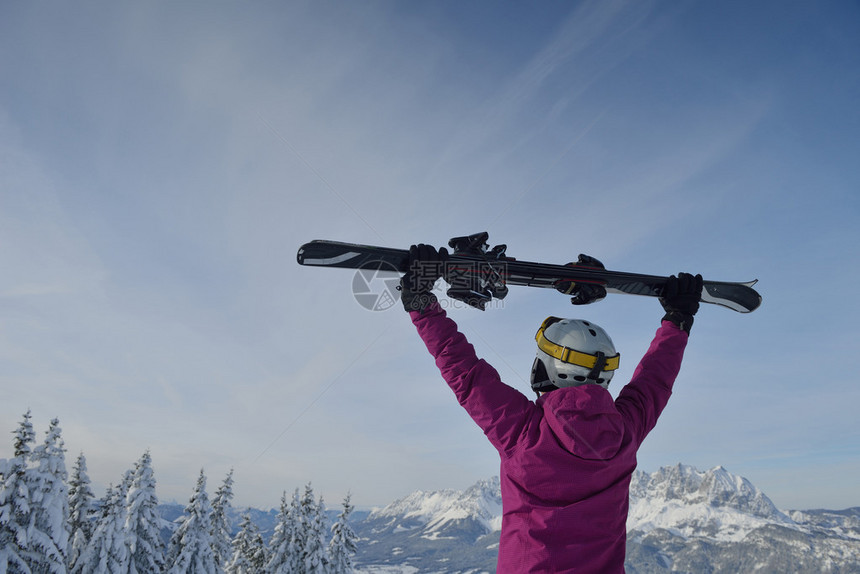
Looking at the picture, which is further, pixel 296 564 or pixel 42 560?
pixel 296 564

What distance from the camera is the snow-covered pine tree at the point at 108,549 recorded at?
20.1 metres

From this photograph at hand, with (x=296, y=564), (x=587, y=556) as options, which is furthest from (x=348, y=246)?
(x=296, y=564)

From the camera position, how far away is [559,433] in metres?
2.78

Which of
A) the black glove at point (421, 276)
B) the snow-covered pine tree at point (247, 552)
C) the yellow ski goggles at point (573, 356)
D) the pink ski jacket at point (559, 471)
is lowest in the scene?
the snow-covered pine tree at point (247, 552)

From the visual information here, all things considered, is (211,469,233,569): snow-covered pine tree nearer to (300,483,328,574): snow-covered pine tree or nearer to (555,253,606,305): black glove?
(300,483,328,574): snow-covered pine tree

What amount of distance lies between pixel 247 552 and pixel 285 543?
539 cm

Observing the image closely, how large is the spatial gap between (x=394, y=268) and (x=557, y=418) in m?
2.11

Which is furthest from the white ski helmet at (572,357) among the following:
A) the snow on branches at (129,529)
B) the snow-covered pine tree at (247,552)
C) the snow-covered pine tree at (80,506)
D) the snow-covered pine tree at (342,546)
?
the snow-covered pine tree at (247,552)

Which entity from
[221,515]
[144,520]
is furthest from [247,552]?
[144,520]

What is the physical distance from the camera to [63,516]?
56.4ft

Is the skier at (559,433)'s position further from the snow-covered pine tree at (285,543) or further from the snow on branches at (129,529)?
the snow-covered pine tree at (285,543)

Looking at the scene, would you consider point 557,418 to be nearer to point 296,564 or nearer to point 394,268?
point 394,268

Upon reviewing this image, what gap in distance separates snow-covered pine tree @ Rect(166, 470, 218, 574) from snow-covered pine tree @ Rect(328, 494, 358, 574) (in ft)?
21.3

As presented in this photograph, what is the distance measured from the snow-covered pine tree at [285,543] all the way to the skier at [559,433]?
29023 mm
